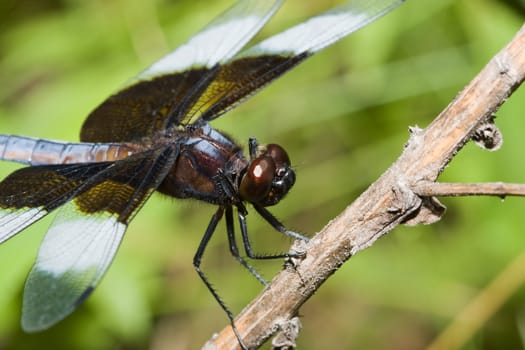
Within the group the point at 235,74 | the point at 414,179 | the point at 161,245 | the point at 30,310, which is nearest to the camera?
the point at 414,179

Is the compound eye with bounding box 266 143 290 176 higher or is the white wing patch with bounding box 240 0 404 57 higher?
the white wing patch with bounding box 240 0 404 57

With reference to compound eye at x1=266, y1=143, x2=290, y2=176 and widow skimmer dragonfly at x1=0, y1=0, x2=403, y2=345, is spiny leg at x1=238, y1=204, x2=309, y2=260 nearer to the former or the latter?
widow skimmer dragonfly at x1=0, y1=0, x2=403, y2=345

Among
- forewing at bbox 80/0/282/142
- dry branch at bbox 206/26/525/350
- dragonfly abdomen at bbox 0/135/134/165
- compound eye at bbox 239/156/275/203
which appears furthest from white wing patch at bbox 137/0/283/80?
dry branch at bbox 206/26/525/350

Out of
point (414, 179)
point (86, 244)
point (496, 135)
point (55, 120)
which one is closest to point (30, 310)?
point (86, 244)

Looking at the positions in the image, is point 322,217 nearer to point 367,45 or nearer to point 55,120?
point 367,45

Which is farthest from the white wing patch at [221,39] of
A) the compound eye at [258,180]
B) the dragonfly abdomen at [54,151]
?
the compound eye at [258,180]

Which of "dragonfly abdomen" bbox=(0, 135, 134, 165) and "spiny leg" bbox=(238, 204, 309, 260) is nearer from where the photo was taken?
"spiny leg" bbox=(238, 204, 309, 260)

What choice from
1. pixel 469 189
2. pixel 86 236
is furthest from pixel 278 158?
pixel 469 189

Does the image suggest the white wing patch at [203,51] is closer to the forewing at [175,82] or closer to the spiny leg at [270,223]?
the forewing at [175,82]
